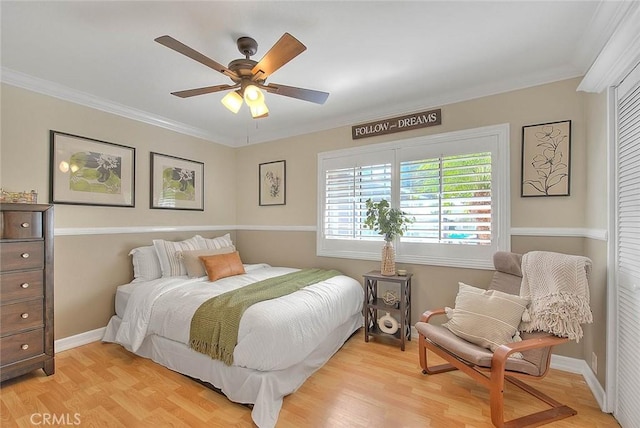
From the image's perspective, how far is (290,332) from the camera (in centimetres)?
202

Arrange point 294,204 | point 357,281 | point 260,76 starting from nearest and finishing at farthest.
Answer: point 260,76
point 357,281
point 294,204

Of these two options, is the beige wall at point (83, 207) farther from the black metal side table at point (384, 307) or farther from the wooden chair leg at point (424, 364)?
the wooden chair leg at point (424, 364)

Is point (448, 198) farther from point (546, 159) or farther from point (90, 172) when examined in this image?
point (90, 172)

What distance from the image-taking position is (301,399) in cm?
202

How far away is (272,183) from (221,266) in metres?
1.49

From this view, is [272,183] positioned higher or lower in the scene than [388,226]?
higher

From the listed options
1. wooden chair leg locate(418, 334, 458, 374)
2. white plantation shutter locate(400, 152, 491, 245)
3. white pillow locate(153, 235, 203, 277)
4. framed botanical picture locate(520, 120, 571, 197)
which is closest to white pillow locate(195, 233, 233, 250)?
white pillow locate(153, 235, 203, 277)

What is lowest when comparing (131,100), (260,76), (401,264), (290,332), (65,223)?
(290,332)

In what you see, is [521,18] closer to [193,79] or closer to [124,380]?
[193,79]

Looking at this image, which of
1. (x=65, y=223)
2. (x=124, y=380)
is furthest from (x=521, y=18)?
(x=65, y=223)

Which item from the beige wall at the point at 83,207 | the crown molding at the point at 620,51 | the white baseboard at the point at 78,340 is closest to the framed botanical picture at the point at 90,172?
the beige wall at the point at 83,207

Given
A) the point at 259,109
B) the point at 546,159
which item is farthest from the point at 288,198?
the point at 546,159

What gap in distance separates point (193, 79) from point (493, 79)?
2.73 metres

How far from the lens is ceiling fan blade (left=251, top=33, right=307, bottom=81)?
157cm
